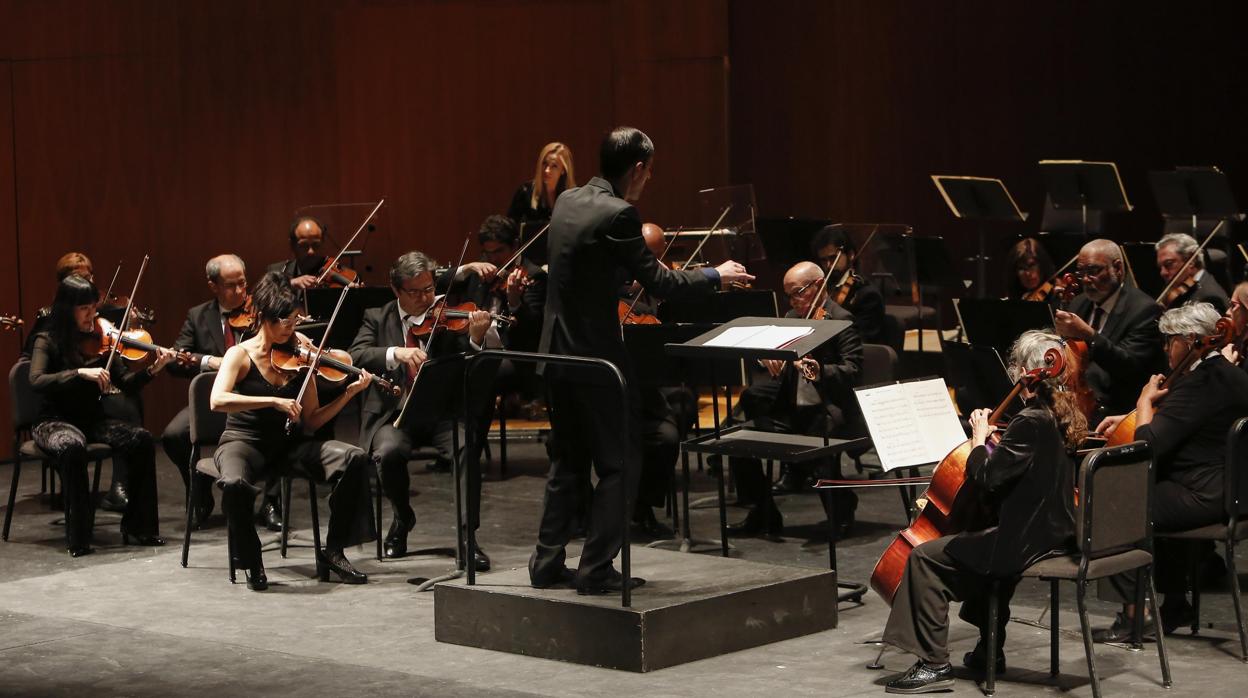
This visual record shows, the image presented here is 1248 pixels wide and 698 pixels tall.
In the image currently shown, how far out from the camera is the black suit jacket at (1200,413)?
4727 millimetres

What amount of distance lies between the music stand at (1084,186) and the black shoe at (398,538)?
4999 mm

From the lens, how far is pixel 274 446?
19.1 ft

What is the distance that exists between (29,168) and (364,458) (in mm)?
3873

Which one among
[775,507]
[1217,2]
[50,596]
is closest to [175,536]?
[50,596]

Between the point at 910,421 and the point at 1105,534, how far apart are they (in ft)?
2.97

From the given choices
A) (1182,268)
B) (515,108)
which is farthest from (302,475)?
(515,108)

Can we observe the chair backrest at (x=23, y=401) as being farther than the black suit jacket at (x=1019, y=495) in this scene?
Yes

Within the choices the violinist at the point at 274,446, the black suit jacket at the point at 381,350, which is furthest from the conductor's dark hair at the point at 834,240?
the violinist at the point at 274,446

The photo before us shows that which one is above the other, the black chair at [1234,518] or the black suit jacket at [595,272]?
the black suit jacket at [595,272]

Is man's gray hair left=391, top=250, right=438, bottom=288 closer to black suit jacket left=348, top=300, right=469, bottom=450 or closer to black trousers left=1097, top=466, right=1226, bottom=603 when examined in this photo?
black suit jacket left=348, top=300, right=469, bottom=450

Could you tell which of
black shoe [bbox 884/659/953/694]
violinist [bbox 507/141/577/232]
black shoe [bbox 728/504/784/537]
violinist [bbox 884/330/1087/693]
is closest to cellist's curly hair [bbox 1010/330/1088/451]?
violinist [bbox 884/330/1087/693]

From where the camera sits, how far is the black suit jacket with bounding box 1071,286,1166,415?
6031 millimetres

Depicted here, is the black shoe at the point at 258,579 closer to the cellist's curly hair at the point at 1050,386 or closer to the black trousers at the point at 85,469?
the black trousers at the point at 85,469

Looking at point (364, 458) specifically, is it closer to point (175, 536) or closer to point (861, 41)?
point (175, 536)
